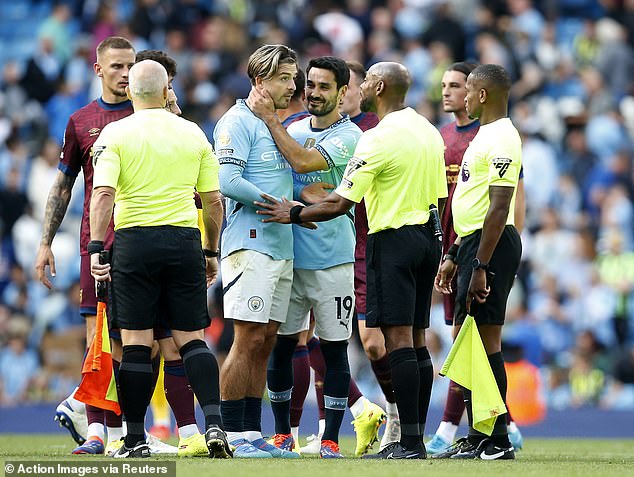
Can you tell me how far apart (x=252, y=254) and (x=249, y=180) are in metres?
0.52

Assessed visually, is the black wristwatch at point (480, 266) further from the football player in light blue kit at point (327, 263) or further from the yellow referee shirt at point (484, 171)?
the football player in light blue kit at point (327, 263)

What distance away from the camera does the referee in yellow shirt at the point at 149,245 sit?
841 centimetres

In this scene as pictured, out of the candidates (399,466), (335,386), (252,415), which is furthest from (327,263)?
(399,466)

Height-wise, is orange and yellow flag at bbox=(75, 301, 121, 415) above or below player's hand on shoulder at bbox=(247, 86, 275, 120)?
below

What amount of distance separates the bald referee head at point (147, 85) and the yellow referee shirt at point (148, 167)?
0.26 ft

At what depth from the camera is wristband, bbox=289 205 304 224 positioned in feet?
29.7

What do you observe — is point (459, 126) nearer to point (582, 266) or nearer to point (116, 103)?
point (116, 103)

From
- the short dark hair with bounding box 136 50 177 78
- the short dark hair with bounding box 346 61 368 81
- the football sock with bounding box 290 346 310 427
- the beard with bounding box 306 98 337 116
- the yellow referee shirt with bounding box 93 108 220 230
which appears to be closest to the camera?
the yellow referee shirt with bounding box 93 108 220 230

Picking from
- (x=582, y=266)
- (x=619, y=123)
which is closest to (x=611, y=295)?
(x=582, y=266)

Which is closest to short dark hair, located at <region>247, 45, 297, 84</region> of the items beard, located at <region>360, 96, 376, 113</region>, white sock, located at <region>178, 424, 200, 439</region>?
beard, located at <region>360, 96, 376, 113</region>

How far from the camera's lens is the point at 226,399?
363 inches

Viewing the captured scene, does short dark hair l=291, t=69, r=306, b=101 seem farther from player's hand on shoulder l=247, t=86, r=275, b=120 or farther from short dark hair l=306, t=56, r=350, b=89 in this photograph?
player's hand on shoulder l=247, t=86, r=275, b=120

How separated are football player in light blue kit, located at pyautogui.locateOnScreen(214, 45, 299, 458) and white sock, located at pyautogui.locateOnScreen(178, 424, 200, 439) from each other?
233 mm

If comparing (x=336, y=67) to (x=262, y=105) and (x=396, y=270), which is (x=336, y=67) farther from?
(x=396, y=270)
